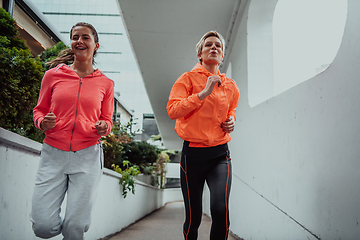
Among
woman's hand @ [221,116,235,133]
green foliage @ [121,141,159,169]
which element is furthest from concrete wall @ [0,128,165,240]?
green foliage @ [121,141,159,169]

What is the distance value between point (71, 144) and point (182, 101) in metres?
0.76

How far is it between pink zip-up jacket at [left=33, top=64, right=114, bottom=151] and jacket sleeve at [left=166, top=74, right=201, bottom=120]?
450 mm

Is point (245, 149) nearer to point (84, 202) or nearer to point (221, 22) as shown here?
point (221, 22)

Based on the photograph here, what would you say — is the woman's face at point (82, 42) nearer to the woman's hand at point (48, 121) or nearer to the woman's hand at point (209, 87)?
the woman's hand at point (48, 121)

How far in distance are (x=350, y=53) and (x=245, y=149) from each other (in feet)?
8.38

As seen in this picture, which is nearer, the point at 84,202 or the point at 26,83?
the point at 84,202

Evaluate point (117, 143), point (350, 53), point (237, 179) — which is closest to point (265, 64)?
point (237, 179)

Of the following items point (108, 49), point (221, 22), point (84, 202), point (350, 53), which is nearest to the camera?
point (350, 53)

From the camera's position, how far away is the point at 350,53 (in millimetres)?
1521

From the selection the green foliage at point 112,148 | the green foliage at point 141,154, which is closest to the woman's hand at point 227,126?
the green foliage at point 112,148

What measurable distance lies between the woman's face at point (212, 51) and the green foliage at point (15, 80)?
1.75 m

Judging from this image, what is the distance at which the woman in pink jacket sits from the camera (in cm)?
170

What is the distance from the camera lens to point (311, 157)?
1.95 metres

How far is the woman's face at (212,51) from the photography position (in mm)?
2232
